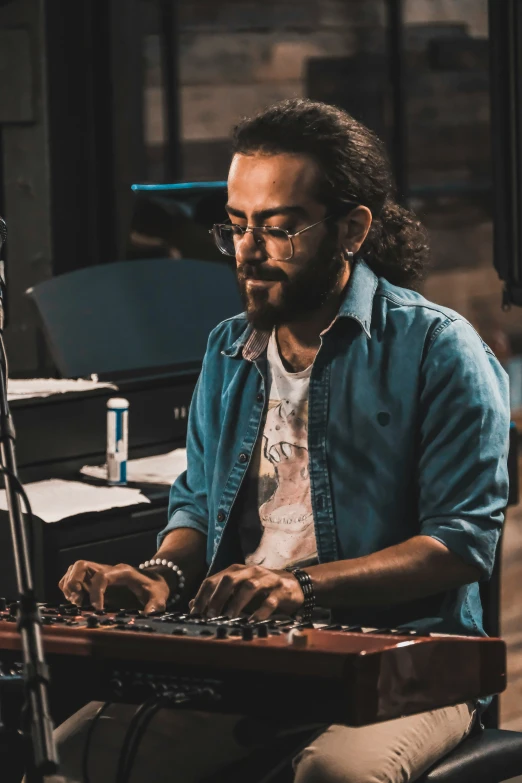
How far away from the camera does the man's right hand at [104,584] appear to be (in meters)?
2.39

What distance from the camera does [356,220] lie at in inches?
100

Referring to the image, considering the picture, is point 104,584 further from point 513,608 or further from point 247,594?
point 513,608

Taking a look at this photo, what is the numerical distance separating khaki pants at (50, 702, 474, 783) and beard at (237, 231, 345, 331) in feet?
2.08

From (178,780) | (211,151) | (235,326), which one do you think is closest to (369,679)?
(178,780)

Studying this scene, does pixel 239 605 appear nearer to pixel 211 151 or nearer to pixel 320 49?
pixel 211 151

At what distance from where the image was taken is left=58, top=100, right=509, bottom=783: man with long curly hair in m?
2.33

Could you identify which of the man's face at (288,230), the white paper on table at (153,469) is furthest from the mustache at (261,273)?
the white paper on table at (153,469)

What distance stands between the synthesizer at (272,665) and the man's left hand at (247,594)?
0.06 m

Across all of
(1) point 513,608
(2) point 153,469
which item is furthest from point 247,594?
(1) point 513,608

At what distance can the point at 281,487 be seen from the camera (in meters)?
2.53

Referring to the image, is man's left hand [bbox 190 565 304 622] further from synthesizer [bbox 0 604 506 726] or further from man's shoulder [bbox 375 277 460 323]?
man's shoulder [bbox 375 277 460 323]

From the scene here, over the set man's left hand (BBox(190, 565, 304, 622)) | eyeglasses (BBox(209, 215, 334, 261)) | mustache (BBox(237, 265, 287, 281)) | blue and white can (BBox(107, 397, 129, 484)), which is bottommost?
blue and white can (BBox(107, 397, 129, 484))

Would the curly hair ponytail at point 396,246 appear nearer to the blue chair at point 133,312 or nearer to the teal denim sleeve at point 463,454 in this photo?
the teal denim sleeve at point 463,454

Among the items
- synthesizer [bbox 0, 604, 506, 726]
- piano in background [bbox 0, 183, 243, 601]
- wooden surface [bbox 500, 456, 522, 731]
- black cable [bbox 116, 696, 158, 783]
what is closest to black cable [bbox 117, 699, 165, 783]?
black cable [bbox 116, 696, 158, 783]
